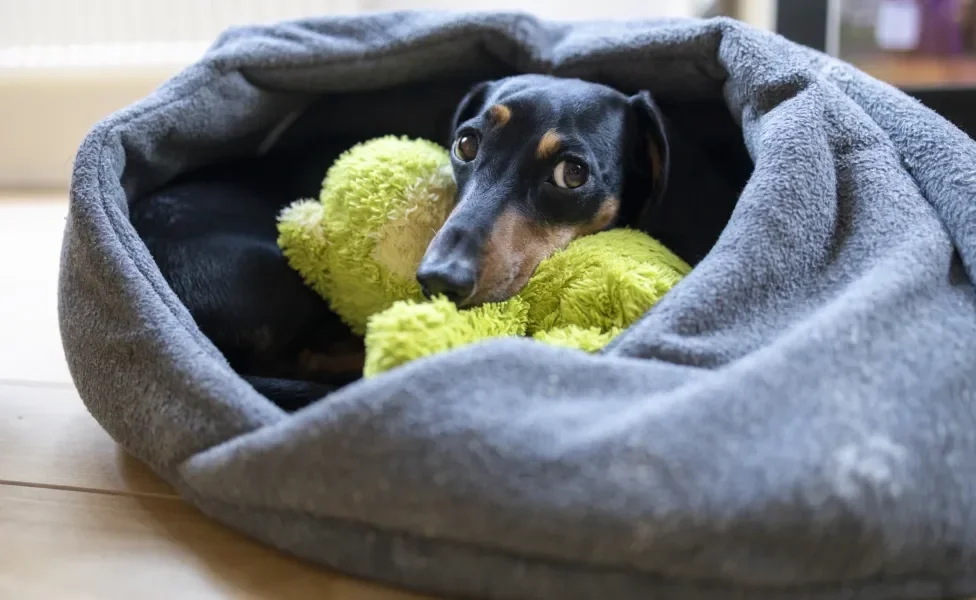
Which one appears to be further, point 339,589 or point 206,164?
point 206,164

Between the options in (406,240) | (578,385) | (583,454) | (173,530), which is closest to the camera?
(583,454)

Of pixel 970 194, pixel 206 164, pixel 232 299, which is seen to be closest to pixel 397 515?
pixel 232 299

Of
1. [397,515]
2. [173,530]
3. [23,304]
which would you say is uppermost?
[397,515]

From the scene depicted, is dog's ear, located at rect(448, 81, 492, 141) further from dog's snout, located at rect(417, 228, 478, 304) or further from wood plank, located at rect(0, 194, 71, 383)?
wood plank, located at rect(0, 194, 71, 383)

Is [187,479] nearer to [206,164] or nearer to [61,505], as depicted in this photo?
[61,505]

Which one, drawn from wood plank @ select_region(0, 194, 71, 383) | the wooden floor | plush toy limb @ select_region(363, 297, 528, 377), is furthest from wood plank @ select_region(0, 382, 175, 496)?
plush toy limb @ select_region(363, 297, 528, 377)

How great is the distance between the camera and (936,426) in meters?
1.03

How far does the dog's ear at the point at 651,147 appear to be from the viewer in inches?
66.9

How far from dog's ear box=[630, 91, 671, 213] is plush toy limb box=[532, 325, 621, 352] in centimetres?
47

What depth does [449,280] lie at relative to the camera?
1365 millimetres

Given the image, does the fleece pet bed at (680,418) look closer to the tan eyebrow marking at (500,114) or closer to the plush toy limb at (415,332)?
the plush toy limb at (415,332)

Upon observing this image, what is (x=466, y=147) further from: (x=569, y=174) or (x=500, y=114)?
(x=569, y=174)

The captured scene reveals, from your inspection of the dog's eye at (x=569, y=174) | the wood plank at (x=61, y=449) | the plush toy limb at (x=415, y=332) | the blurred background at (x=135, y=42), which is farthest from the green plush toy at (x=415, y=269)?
the blurred background at (x=135, y=42)

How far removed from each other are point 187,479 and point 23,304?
44.6 inches
